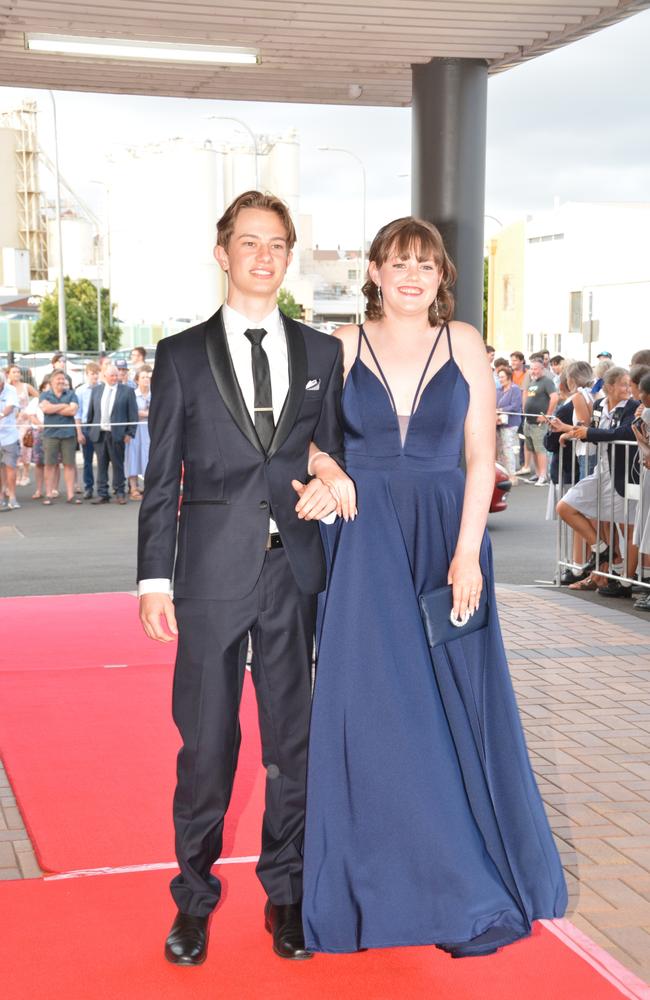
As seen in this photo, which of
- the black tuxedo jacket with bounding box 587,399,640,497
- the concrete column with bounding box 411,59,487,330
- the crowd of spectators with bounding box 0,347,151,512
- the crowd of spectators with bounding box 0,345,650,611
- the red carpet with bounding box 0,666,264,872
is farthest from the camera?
the crowd of spectators with bounding box 0,347,151,512

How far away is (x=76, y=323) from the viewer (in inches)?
2776

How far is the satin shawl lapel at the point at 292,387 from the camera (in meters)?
3.34

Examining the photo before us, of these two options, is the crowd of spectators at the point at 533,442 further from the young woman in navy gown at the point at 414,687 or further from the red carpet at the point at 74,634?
the young woman in navy gown at the point at 414,687

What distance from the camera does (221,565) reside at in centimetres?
329

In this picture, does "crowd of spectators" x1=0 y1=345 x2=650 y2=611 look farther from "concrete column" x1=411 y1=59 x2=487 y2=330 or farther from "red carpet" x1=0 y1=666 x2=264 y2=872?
"red carpet" x1=0 y1=666 x2=264 y2=872

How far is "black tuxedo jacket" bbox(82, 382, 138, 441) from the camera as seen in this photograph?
17.2m

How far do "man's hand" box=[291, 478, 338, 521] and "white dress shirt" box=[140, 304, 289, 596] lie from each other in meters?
0.14

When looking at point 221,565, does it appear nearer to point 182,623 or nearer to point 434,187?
point 182,623

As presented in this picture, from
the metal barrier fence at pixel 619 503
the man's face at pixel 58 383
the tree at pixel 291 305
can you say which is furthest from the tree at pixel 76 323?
the metal barrier fence at pixel 619 503

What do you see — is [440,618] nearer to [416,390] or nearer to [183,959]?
[416,390]

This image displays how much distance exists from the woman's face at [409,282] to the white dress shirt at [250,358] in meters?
0.33

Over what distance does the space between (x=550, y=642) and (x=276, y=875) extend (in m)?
4.66

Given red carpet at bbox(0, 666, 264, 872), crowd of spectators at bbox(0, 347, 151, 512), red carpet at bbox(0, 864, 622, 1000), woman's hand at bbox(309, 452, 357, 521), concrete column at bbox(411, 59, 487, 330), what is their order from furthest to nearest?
crowd of spectators at bbox(0, 347, 151, 512)
concrete column at bbox(411, 59, 487, 330)
red carpet at bbox(0, 666, 264, 872)
woman's hand at bbox(309, 452, 357, 521)
red carpet at bbox(0, 864, 622, 1000)

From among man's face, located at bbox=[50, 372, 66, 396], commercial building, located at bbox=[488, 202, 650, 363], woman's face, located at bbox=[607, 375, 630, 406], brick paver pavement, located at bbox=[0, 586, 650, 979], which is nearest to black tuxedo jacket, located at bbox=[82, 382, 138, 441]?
man's face, located at bbox=[50, 372, 66, 396]
